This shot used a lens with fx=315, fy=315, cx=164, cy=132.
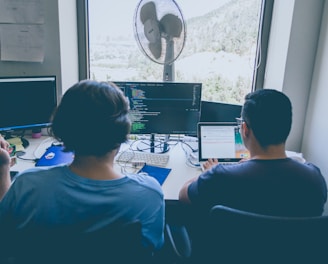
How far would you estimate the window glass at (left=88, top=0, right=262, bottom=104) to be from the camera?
2344 mm

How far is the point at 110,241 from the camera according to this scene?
32.3 inches

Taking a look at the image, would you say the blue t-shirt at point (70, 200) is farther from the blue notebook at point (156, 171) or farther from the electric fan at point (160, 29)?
the electric fan at point (160, 29)

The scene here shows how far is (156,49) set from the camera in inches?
83.5

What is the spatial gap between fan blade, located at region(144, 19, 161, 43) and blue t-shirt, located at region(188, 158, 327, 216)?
1216 mm

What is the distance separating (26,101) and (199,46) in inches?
51.2

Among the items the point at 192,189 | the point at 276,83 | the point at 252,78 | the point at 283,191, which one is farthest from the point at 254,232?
the point at 252,78

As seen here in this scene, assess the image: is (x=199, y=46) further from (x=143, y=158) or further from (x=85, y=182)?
(x=85, y=182)

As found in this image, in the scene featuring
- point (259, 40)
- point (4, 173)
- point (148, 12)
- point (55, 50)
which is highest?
point (148, 12)

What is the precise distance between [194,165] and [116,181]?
964mm

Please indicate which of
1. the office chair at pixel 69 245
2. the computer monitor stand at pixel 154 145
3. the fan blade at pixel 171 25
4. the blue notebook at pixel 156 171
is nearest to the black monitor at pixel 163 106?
the computer monitor stand at pixel 154 145

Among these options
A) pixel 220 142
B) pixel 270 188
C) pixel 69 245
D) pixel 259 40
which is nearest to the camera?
pixel 69 245

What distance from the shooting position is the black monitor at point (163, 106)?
6.25 feet

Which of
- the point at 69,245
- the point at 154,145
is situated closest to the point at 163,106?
the point at 154,145

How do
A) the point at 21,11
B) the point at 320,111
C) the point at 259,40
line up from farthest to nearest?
the point at 259,40 → the point at 21,11 → the point at 320,111
